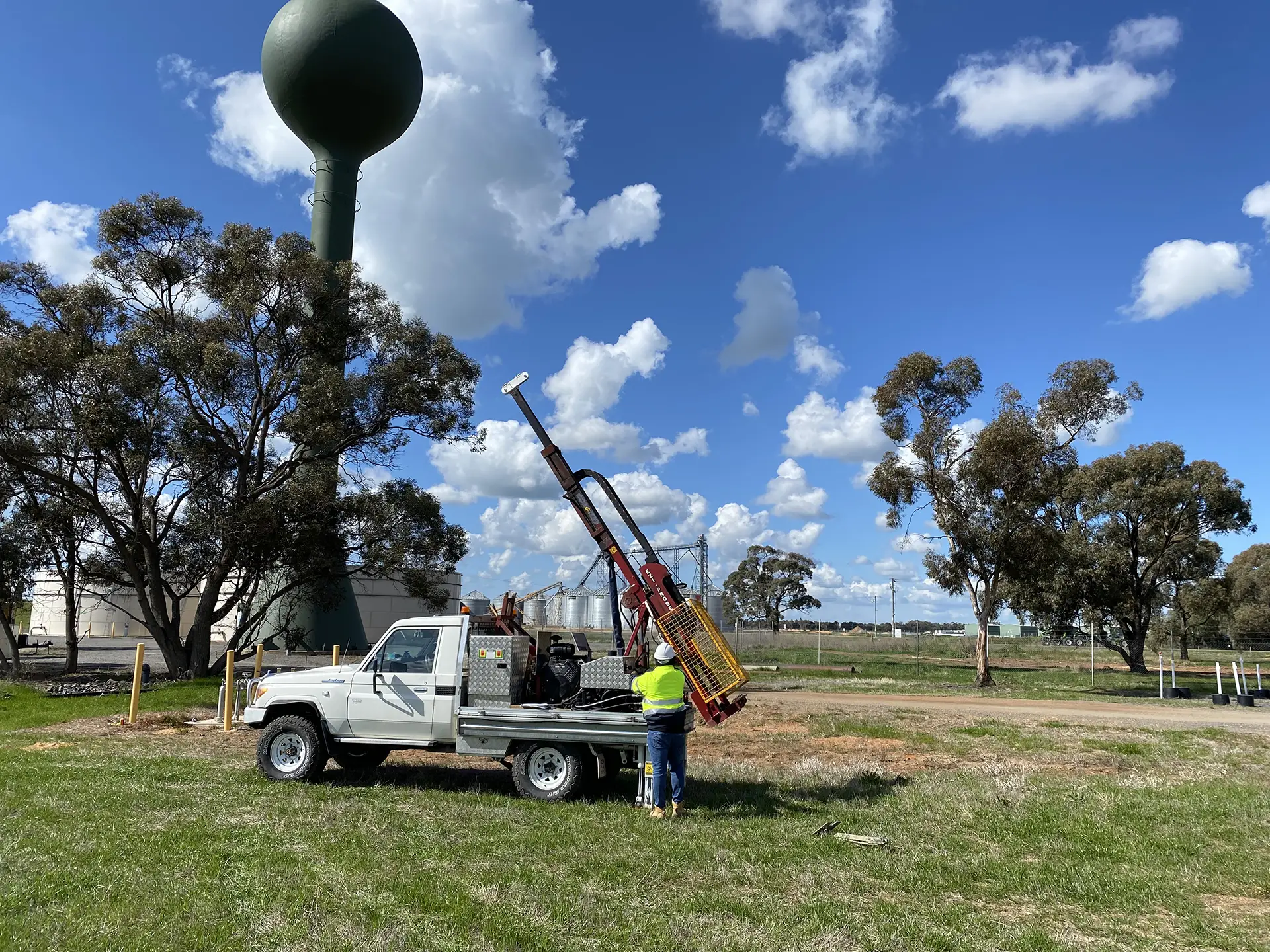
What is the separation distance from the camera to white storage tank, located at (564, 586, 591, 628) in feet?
213

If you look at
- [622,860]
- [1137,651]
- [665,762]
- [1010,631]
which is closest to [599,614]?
[1137,651]

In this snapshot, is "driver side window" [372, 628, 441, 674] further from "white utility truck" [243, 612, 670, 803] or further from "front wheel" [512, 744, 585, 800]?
"front wheel" [512, 744, 585, 800]

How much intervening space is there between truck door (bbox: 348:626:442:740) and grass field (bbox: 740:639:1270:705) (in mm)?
22318

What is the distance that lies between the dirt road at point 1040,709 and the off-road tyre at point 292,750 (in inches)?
561

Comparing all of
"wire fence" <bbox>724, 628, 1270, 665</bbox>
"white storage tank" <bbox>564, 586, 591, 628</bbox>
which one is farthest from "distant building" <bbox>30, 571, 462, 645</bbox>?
"wire fence" <bbox>724, 628, 1270, 665</bbox>

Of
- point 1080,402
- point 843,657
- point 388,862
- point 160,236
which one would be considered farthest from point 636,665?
point 843,657

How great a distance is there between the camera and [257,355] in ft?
95.1

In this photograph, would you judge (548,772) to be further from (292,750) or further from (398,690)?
(292,750)

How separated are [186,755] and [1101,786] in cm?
1332

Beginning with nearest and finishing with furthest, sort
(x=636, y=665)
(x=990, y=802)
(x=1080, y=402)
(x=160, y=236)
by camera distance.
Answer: (x=990, y=802) → (x=636, y=665) → (x=160, y=236) → (x=1080, y=402)

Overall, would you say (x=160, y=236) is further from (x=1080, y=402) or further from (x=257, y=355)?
(x=1080, y=402)

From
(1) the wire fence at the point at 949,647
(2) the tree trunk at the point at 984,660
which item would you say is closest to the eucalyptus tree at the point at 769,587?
(1) the wire fence at the point at 949,647

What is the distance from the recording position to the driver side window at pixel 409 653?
11.4 metres

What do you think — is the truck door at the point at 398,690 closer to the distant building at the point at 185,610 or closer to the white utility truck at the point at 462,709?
the white utility truck at the point at 462,709
